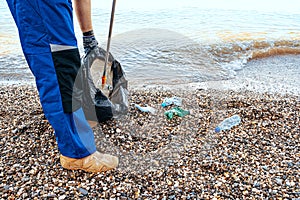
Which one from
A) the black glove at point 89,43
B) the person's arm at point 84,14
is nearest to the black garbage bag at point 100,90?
the black glove at point 89,43

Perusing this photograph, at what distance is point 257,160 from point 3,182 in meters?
2.23

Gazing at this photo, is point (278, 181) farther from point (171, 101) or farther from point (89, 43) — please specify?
point (89, 43)

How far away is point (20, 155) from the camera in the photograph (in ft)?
8.79

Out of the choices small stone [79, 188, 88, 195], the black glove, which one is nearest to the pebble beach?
small stone [79, 188, 88, 195]

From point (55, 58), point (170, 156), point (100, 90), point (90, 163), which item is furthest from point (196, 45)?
point (55, 58)

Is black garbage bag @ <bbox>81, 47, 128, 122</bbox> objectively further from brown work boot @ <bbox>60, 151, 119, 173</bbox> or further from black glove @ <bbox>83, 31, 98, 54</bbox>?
brown work boot @ <bbox>60, 151, 119, 173</bbox>

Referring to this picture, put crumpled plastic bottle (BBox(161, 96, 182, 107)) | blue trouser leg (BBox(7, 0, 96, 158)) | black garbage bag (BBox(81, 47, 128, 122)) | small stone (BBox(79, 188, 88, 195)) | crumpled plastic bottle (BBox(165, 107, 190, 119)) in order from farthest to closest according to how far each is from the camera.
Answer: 1. crumpled plastic bottle (BBox(161, 96, 182, 107))
2. crumpled plastic bottle (BBox(165, 107, 190, 119))
3. black garbage bag (BBox(81, 47, 128, 122))
4. small stone (BBox(79, 188, 88, 195))
5. blue trouser leg (BBox(7, 0, 96, 158))

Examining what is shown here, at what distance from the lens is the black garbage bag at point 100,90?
291cm

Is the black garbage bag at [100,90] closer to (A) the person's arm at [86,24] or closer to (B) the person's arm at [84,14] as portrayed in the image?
(A) the person's arm at [86,24]

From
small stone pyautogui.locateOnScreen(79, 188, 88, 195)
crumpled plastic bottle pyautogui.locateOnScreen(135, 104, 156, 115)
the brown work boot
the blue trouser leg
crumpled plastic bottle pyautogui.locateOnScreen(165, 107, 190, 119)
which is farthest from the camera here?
crumpled plastic bottle pyautogui.locateOnScreen(135, 104, 156, 115)

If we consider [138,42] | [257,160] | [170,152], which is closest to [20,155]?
[170,152]

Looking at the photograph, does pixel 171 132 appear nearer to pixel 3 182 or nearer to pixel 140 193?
pixel 140 193

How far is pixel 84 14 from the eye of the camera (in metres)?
3.23

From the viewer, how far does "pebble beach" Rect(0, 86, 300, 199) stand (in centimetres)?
229
